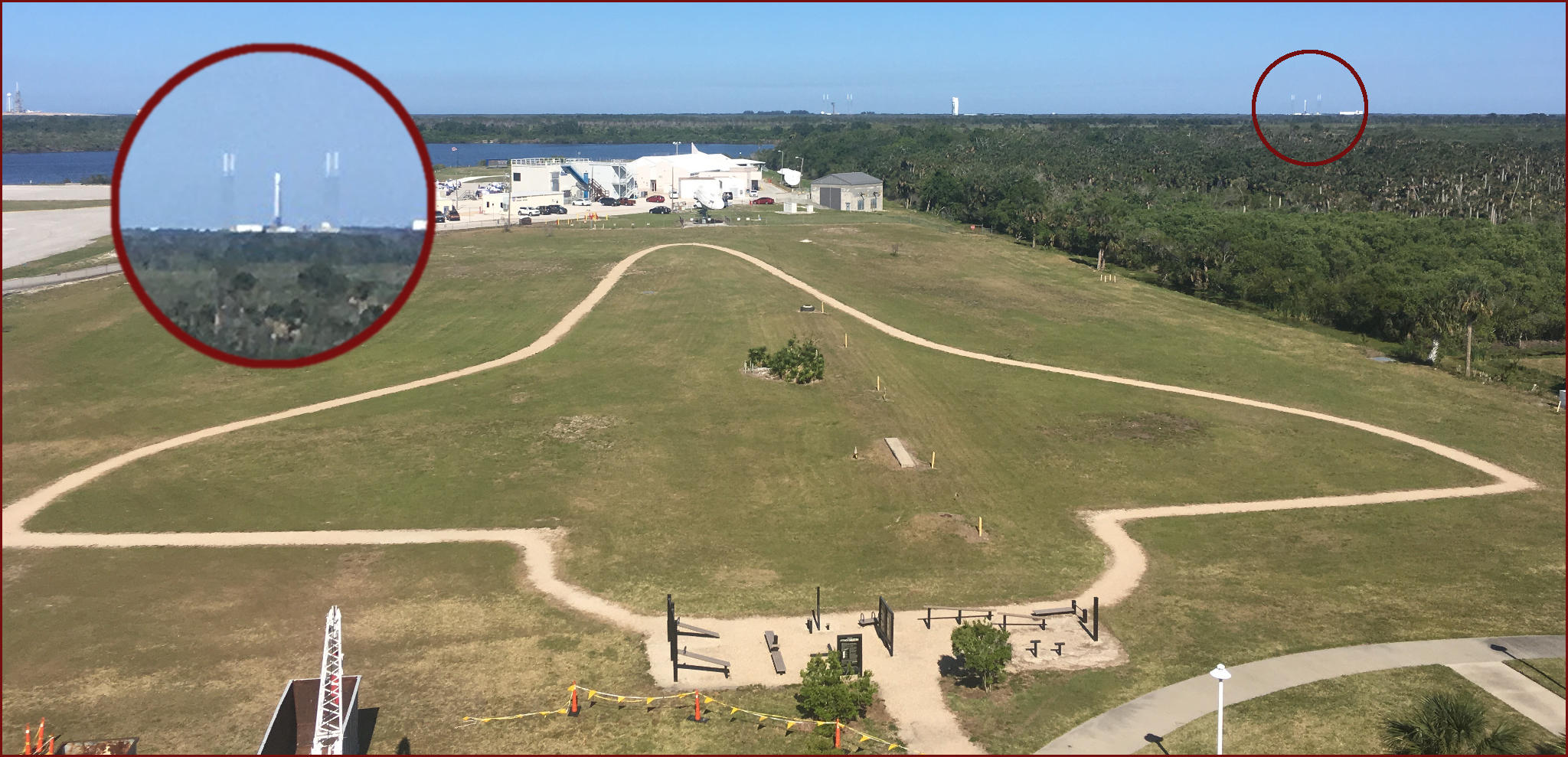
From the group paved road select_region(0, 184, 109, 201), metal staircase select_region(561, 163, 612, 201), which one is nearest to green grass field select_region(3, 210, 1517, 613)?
metal staircase select_region(561, 163, 612, 201)

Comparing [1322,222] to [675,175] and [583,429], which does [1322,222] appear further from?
[675,175]

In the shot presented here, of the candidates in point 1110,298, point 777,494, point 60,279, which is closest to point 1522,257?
point 1110,298

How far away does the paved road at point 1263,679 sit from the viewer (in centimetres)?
2502

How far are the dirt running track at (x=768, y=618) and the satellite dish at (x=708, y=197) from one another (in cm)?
9122

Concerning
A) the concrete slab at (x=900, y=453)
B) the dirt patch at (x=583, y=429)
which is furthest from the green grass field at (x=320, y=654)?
the concrete slab at (x=900, y=453)

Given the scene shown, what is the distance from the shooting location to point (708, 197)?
5768 inches

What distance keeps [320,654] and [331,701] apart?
23.4 feet

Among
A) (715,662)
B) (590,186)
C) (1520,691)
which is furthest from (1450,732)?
(590,186)

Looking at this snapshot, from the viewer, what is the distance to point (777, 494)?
41.4 meters

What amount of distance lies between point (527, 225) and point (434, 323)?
176ft

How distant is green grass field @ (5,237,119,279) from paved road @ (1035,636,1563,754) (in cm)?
7136

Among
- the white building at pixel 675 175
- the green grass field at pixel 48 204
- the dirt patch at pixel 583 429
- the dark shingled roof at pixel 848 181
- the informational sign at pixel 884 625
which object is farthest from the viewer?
the white building at pixel 675 175

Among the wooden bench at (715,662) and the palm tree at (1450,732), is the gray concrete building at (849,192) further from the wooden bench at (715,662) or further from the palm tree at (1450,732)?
the palm tree at (1450,732)

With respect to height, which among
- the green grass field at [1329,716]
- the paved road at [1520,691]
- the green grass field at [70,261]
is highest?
the green grass field at [70,261]
